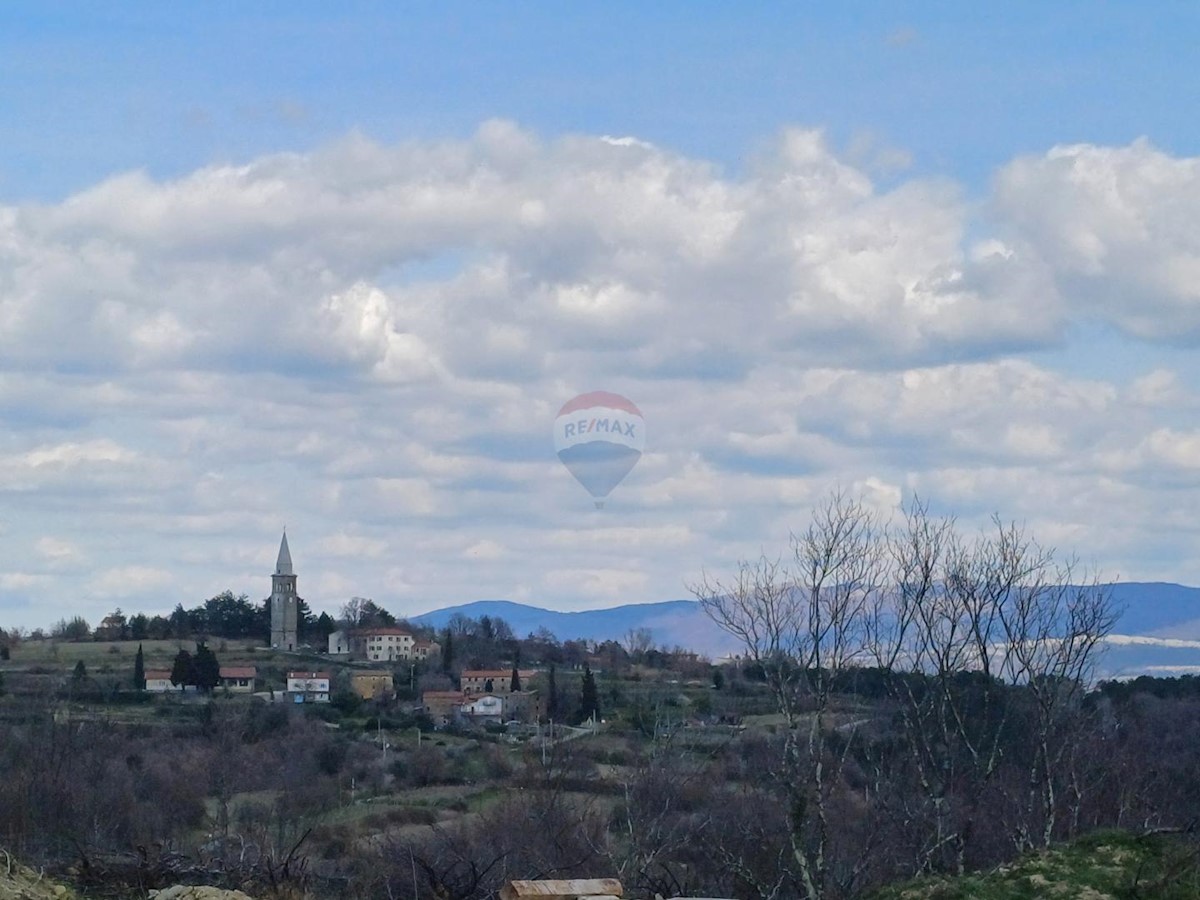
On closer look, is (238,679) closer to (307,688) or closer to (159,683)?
(307,688)

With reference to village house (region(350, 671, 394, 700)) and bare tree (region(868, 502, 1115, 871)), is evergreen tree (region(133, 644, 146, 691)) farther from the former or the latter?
bare tree (region(868, 502, 1115, 871))

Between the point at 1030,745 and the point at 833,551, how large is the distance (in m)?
8.26

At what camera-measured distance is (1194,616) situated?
4099 inches

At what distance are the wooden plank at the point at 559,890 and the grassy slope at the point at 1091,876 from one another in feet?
9.19

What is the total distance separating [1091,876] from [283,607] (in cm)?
11047

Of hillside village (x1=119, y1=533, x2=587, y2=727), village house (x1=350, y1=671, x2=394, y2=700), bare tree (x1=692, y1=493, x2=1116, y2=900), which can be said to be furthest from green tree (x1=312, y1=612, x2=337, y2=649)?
bare tree (x1=692, y1=493, x2=1116, y2=900)

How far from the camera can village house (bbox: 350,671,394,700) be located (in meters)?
93.9

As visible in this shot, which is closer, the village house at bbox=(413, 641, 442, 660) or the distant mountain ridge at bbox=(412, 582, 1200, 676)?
the distant mountain ridge at bbox=(412, 582, 1200, 676)

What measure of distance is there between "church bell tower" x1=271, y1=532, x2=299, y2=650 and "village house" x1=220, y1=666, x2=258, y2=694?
19.0m

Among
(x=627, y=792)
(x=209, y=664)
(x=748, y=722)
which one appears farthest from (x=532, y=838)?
(x=209, y=664)

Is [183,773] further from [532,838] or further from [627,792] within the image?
[627,792]

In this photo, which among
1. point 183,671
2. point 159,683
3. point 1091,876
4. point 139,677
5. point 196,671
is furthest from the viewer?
point 159,683

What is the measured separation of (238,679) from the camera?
94250 mm

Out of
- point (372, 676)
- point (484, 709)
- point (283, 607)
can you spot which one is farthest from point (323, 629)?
point (484, 709)
